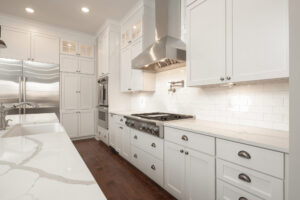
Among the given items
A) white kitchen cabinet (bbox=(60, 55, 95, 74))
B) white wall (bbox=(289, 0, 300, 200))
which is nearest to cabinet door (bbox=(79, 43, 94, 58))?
white kitchen cabinet (bbox=(60, 55, 95, 74))

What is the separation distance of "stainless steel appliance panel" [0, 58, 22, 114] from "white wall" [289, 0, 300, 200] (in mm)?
4335

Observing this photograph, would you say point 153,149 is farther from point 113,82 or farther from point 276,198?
point 113,82

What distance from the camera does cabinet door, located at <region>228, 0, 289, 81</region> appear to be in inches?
43.3

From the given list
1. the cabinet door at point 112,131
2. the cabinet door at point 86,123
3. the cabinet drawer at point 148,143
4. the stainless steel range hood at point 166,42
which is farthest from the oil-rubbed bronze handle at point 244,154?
the cabinet door at point 86,123

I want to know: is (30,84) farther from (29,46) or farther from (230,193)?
(230,193)

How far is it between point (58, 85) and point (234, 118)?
3.86 metres

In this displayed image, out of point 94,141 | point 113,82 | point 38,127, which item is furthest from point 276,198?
point 94,141

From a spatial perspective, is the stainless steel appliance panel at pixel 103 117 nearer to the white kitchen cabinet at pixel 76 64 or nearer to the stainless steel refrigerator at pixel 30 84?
the stainless steel refrigerator at pixel 30 84

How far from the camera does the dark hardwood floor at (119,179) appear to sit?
1.78 meters

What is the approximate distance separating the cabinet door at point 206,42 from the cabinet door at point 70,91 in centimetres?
327

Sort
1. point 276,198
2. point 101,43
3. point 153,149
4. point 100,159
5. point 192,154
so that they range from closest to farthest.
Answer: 1. point 276,198
2. point 192,154
3. point 153,149
4. point 100,159
5. point 101,43

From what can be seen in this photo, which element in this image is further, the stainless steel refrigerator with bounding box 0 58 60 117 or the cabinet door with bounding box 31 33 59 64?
the cabinet door with bounding box 31 33 59 64

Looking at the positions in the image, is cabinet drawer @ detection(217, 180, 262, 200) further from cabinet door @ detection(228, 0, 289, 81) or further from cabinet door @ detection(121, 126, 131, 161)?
cabinet door @ detection(121, 126, 131, 161)

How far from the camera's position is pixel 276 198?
3.01ft
